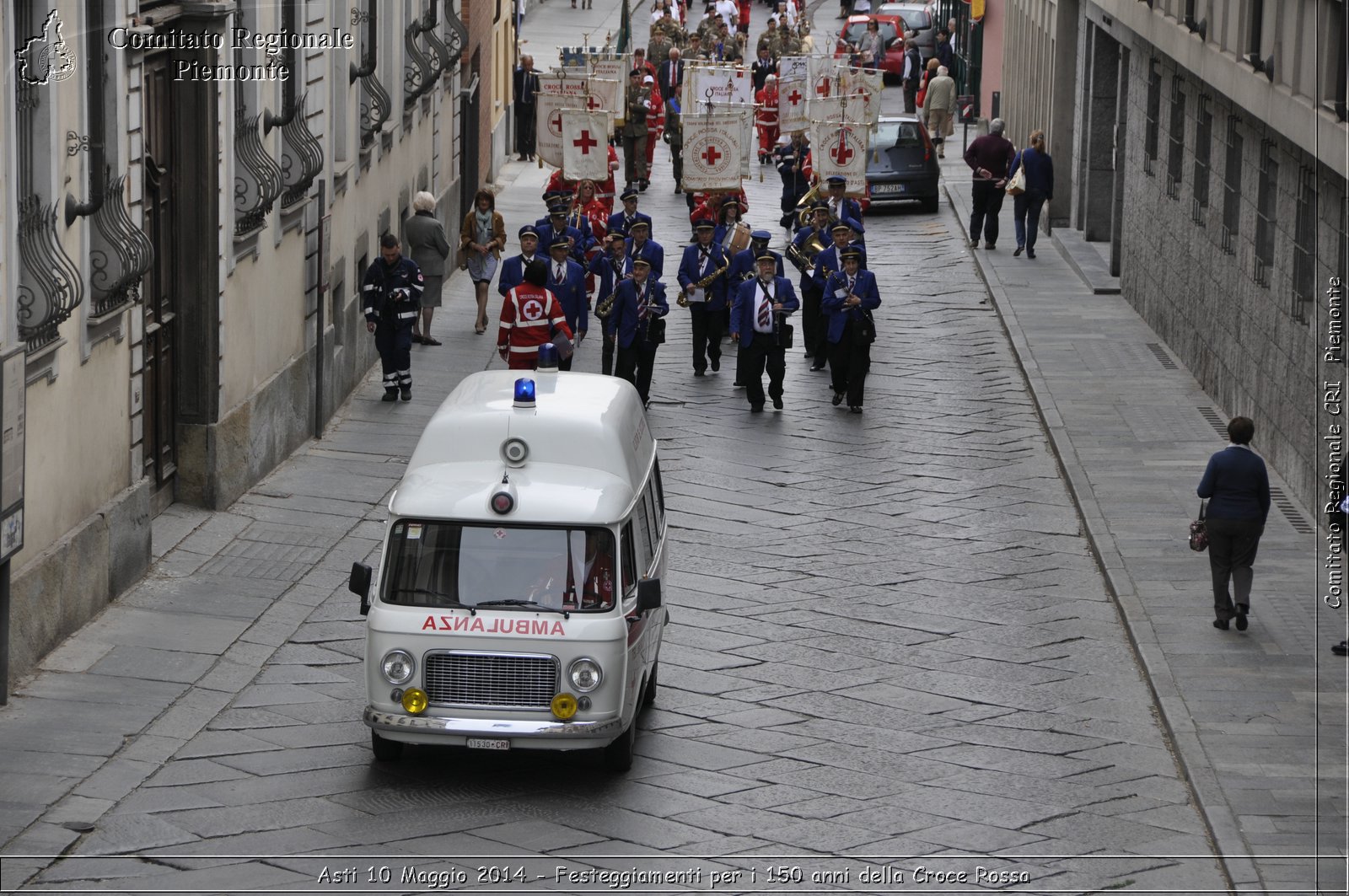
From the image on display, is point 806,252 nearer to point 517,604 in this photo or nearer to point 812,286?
point 812,286

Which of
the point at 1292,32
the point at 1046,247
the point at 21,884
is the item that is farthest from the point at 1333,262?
the point at 1046,247

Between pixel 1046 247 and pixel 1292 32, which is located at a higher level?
pixel 1292 32

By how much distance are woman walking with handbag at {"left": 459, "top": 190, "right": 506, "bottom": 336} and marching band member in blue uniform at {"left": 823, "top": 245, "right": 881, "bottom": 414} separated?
18.3ft

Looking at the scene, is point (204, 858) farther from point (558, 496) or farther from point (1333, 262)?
point (1333, 262)

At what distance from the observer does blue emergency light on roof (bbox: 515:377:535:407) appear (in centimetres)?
1206

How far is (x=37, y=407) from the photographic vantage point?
13.5 metres

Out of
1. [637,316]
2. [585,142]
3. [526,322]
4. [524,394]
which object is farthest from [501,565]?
[585,142]

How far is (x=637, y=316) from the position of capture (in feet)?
69.6

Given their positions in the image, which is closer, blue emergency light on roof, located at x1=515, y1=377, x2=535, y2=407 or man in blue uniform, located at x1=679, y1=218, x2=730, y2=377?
blue emergency light on roof, located at x1=515, y1=377, x2=535, y2=407

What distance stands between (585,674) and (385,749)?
1353mm

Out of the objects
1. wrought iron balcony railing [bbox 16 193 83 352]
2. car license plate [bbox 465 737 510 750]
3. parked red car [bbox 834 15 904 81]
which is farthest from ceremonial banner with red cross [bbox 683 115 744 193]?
parked red car [bbox 834 15 904 81]

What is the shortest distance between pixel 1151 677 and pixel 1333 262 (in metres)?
4.88

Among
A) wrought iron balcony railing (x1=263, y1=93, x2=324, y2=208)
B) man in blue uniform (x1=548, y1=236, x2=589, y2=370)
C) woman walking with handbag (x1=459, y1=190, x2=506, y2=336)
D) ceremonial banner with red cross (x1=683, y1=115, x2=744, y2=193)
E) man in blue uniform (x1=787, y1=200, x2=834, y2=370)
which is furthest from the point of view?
ceremonial banner with red cross (x1=683, y1=115, x2=744, y2=193)

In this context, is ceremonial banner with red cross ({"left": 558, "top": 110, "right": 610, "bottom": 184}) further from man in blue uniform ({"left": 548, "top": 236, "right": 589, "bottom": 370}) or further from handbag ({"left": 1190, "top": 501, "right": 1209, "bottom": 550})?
handbag ({"left": 1190, "top": 501, "right": 1209, "bottom": 550})
